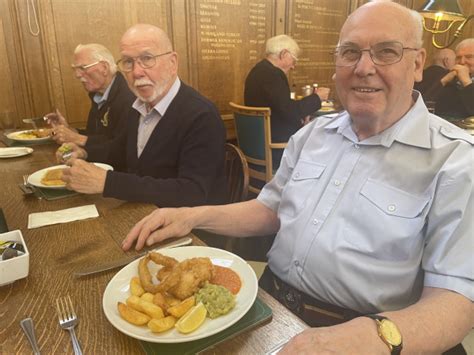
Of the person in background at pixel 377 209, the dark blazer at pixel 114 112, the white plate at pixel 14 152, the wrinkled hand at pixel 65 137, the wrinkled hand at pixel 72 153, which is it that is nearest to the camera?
the person in background at pixel 377 209

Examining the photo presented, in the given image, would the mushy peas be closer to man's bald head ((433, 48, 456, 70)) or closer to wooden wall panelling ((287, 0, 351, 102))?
wooden wall panelling ((287, 0, 351, 102))

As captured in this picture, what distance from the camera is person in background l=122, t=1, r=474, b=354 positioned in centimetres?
89

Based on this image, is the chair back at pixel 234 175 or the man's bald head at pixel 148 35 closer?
the man's bald head at pixel 148 35

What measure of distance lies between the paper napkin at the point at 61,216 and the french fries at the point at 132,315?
1.95 ft

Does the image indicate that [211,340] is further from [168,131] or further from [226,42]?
[226,42]

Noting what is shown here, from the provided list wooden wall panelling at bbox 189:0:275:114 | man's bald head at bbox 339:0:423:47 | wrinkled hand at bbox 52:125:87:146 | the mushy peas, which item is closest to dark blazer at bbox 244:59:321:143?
wooden wall panelling at bbox 189:0:275:114

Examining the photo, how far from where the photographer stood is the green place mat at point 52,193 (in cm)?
141

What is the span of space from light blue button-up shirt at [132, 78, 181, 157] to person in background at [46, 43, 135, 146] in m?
0.62

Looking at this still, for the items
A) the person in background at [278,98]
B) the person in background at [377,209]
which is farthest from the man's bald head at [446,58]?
the person in background at [377,209]

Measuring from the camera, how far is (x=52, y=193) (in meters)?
1.46

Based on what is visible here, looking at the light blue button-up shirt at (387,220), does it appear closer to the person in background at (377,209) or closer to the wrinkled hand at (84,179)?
the person in background at (377,209)

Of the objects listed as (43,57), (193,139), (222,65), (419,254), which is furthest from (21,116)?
(419,254)

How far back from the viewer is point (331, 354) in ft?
2.08

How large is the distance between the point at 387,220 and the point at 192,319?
0.60m
